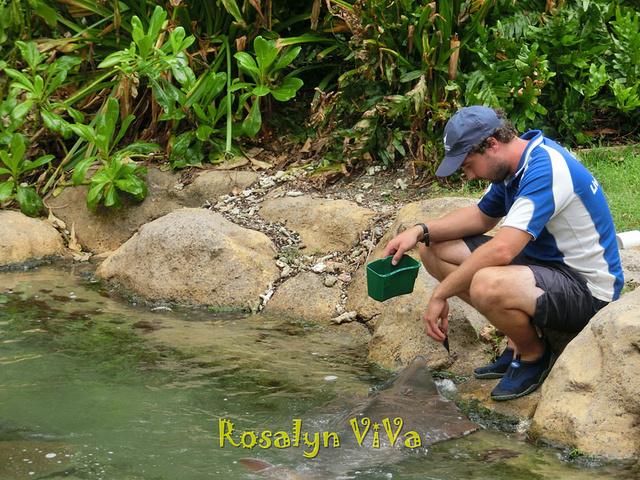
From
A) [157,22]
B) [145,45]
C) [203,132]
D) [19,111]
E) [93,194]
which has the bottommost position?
[93,194]

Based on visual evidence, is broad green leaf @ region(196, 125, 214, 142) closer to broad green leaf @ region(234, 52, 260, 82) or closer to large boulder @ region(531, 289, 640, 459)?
broad green leaf @ region(234, 52, 260, 82)

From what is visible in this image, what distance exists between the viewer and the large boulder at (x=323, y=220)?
6715 millimetres

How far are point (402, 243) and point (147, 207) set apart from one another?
4.29 meters

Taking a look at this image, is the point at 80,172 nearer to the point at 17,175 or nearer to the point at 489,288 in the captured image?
the point at 17,175

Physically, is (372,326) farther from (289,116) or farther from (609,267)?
(289,116)

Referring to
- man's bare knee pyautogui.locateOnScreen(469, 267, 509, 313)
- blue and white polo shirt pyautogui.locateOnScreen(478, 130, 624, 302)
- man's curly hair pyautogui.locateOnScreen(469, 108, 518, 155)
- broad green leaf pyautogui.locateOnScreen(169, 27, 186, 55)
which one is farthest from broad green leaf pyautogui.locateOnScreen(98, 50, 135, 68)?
man's bare knee pyautogui.locateOnScreen(469, 267, 509, 313)

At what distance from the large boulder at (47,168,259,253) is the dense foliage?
7.2 inches

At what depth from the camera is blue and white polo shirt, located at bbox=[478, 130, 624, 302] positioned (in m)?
3.77

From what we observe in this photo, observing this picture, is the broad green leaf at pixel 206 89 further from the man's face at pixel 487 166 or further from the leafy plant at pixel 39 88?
the man's face at pixel 487 166

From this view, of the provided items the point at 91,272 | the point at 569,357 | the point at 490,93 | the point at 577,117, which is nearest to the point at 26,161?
the point at 91,272

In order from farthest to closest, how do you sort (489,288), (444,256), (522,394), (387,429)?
(444,256) → (522,394) → (489,288) → (387,429)

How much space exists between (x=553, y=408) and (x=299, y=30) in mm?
6202

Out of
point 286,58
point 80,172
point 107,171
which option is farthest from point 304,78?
point 80,172

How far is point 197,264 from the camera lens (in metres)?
6.45
